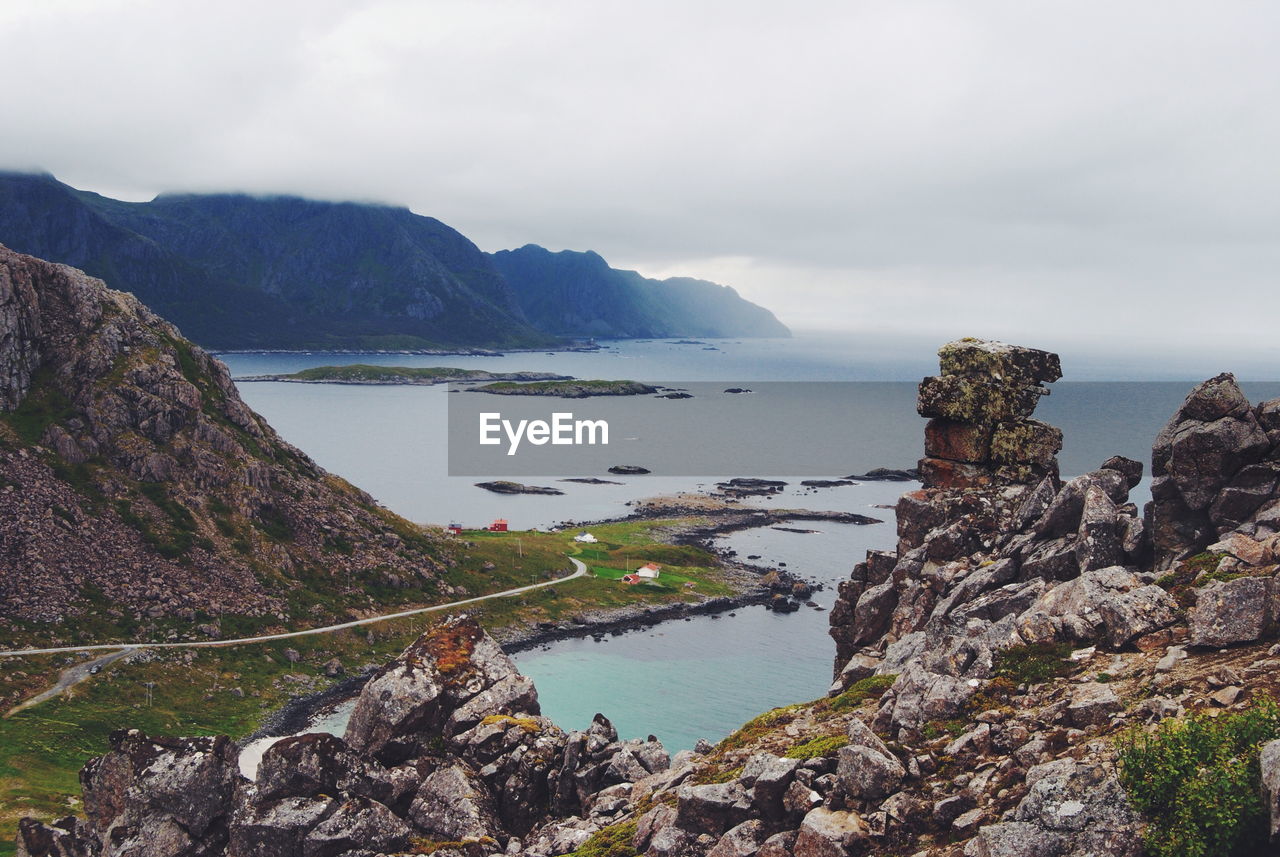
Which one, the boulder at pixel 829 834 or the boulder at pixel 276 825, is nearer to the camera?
the boulder at pixel 829 834

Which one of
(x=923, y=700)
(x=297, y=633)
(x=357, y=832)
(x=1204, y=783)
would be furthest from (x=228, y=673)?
(x=1204, y=783)

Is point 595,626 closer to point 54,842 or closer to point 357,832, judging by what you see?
point 54,842

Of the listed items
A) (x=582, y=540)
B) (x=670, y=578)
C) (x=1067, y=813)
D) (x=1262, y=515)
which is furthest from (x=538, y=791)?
(x=582, y=540)

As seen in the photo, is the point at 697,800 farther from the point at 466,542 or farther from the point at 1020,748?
the point at 466,542

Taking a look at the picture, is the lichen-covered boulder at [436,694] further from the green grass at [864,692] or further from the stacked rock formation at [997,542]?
the stacked rock formation at [997,542]

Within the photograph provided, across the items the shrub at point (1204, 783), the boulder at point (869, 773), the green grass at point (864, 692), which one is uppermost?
the shrub at point (1204, 783)

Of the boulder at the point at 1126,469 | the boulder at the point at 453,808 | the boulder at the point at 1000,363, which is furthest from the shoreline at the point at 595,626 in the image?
the boulder at the point at 1126,469
